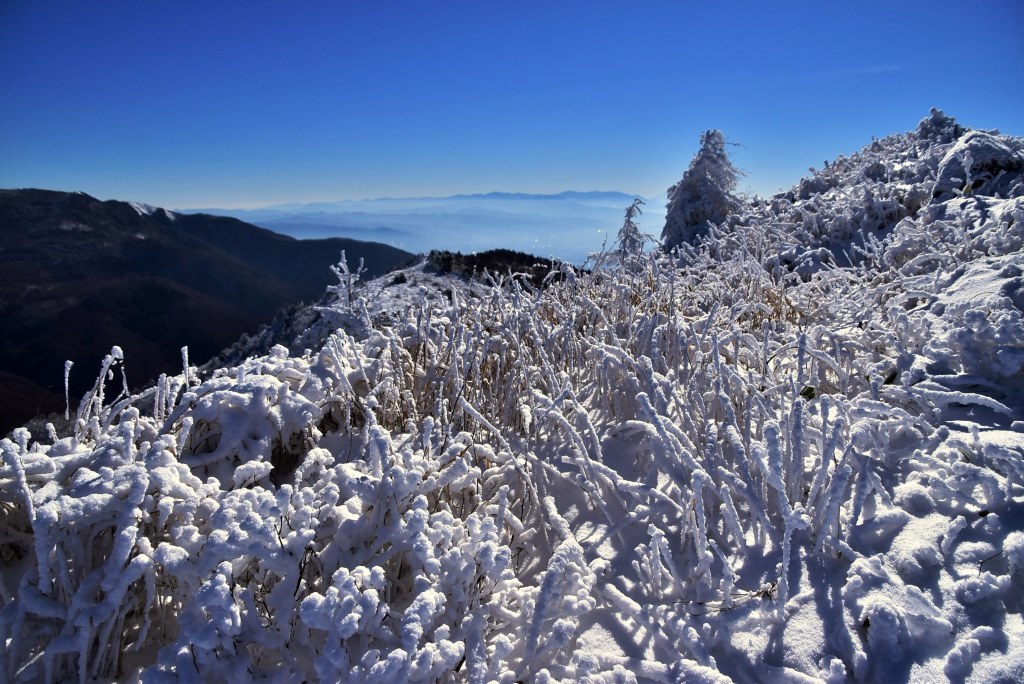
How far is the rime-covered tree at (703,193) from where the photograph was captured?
14211mm

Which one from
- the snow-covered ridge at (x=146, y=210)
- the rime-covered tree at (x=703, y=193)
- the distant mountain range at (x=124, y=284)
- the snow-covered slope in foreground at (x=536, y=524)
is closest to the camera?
the snow-covered slope in foreground at (x=536, y=524)

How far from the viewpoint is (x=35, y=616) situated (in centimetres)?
150

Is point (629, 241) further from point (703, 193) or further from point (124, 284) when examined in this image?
point (124, 284)

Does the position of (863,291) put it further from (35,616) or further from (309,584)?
(35,616)

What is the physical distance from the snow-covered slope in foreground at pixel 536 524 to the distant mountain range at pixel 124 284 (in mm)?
10625

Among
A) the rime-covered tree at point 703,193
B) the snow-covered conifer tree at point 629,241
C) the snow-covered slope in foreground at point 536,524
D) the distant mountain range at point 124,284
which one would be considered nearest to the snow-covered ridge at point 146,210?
the distant mountain range at point 124,284

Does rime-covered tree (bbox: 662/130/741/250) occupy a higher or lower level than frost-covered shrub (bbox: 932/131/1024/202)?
higher

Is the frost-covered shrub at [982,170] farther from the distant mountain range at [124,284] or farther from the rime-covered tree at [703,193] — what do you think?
the distant mountain range at [124,284]

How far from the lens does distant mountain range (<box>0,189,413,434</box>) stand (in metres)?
27.0

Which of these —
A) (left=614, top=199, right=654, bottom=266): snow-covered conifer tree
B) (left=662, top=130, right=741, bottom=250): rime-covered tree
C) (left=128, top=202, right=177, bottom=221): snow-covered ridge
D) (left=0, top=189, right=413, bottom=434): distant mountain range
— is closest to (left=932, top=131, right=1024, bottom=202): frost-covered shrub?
(left=614, top=199, right=654, bottom=266): snow-covered conifer tree

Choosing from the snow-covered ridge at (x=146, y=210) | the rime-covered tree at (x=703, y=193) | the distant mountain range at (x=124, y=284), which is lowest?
the distant mountain range at (x=124, y=284)

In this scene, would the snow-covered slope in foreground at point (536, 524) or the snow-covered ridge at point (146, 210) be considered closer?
the snow-covered slope in foreground at point (536, 524)

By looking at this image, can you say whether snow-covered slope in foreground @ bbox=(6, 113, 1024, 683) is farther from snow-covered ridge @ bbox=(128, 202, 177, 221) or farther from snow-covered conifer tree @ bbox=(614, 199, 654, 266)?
snow-covered ridge @ bbox=(128, 202, 177, 221)

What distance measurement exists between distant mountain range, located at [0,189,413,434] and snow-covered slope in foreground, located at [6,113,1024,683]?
34.9 feet
